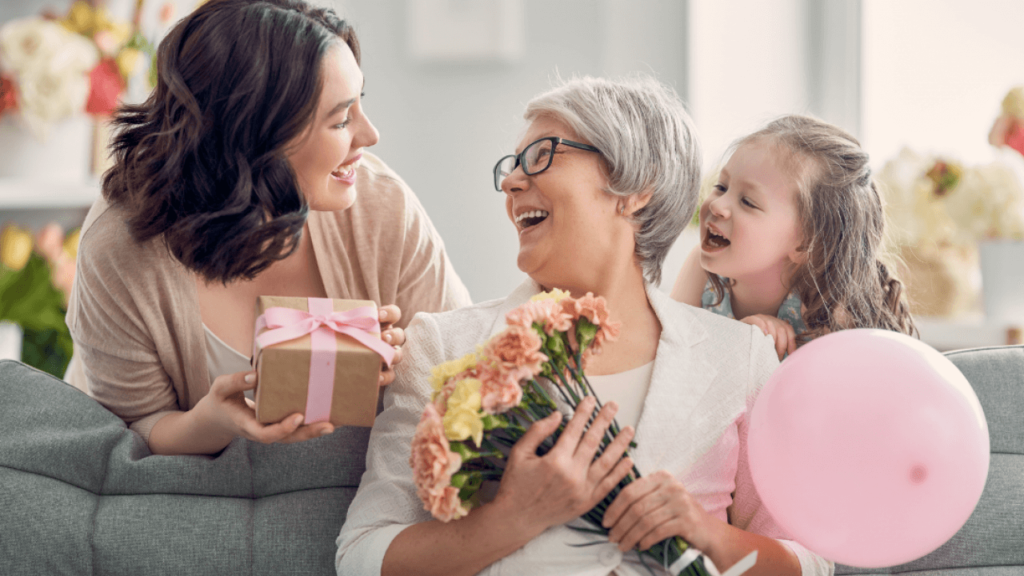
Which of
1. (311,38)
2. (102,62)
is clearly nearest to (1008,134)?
(311,38)

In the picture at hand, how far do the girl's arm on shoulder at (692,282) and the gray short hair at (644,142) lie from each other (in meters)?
0.47

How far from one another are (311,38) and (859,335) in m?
1.13

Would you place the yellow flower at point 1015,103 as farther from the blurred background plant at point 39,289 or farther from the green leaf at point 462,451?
the blurred background plant at point 39,289

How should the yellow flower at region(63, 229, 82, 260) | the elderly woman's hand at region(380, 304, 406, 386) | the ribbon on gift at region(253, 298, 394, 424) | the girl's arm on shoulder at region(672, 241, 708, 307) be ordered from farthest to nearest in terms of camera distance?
the yellow flower at region(63, 229, 82, 260)
the girl's arm on shoulder at region(672, 241, 708, 307)
the elderly woman's hand at region(380, 304, 406, 386)
the ribbon on gift at region(253, 298, 394, 424)

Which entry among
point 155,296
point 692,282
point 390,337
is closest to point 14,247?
point 155,296

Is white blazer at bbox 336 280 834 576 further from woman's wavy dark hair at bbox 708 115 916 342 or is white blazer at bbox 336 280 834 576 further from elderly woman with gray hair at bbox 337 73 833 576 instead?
woman's wavy dark hair at bbox 708 115 916 342

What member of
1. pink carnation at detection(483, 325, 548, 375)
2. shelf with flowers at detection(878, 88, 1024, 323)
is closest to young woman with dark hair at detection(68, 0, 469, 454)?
pink carnation at detection(483, 325, 548, 375)

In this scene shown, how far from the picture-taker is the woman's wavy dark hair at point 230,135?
154 centimetres

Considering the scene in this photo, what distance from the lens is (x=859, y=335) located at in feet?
4.25

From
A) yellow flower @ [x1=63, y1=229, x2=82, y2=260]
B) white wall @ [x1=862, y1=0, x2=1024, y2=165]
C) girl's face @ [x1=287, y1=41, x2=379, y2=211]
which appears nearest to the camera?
girl's face @ [x1=287, y1=41, x2=379, y2=211]

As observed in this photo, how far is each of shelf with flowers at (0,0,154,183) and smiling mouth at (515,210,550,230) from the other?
5.34ft

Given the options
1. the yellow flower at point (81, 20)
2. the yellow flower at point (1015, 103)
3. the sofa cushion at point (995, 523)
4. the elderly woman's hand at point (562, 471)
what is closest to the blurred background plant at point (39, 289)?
the yellow flower at point (81, 20)

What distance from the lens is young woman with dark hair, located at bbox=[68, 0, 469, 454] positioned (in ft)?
5.05

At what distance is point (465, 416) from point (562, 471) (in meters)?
0.17
